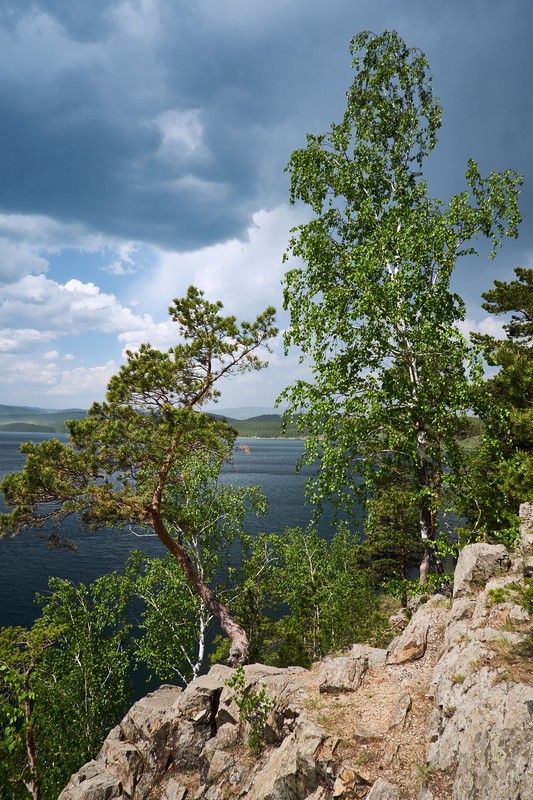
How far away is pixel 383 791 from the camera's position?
7.17m

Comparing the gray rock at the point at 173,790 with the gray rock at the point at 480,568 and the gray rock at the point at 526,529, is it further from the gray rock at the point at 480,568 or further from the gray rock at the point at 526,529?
the gray rock at the point at 526,529

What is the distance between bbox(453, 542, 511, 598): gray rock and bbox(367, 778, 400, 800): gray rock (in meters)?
5.36

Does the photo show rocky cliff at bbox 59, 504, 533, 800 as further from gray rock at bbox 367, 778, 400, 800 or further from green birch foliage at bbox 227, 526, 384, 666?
green birch foliage at bbox 227, 526, 384, 666

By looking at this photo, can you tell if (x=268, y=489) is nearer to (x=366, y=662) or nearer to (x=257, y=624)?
(x=257, y=624)

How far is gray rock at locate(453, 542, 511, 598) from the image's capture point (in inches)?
438

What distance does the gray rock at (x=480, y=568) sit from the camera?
438 inches

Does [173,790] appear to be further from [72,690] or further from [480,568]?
[72,690]

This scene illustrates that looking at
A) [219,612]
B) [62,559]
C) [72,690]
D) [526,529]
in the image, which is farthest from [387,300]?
[62,559]

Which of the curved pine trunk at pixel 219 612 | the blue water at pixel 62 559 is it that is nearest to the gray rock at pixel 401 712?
the curved pine trunk at pixel 219 612

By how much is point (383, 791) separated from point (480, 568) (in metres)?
6.16

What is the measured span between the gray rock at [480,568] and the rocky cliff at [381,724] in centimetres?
3

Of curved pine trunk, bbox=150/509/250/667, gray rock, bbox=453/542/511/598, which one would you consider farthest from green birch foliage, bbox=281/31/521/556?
curved pine trunk, bbox=150/509/250/667

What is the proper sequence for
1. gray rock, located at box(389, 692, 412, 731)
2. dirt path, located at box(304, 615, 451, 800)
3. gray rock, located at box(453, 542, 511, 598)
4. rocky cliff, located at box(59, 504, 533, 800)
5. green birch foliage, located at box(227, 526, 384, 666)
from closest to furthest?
rocky cliff, located at box(59, 504, 533, 800) < dirt path, located at box(304, 615, 451, 800) < gray rock, located at box(389, 692, 412, 731) < gray rock, located at box(453, 542, 511, 598) < green birch foliage, located at box(227, 526, 384, 666)

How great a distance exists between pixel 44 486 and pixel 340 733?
13.3 metres
